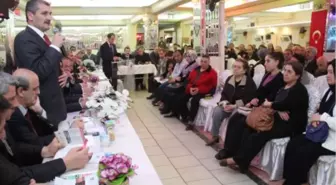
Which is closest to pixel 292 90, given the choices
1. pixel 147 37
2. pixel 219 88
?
pixel 219 88

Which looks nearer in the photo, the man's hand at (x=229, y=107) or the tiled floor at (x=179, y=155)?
the tiled floor at (x=179, y=155)

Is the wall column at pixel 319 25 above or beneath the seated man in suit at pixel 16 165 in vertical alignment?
above

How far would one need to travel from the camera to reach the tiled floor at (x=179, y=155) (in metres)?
3.03

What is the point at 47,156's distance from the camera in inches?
65.7

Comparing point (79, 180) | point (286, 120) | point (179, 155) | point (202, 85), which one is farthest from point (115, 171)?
point (202, 85)

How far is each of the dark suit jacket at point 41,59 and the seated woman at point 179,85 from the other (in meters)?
3.56

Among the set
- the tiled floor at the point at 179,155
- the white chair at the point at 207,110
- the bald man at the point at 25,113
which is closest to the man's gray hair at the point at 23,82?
the bald man at the point at 25,113

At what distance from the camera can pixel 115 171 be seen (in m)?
1.25

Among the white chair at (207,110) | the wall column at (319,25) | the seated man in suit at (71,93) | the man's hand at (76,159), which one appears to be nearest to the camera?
the man's hand at (76,159)

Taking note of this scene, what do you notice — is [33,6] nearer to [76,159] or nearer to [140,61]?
[76,159]

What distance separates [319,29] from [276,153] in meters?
5.30

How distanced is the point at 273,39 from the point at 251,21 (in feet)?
5.41

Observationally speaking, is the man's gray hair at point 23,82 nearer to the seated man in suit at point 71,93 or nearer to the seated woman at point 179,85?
the seated man in suit at point 71,93

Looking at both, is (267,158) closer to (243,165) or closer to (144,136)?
(243,165)
